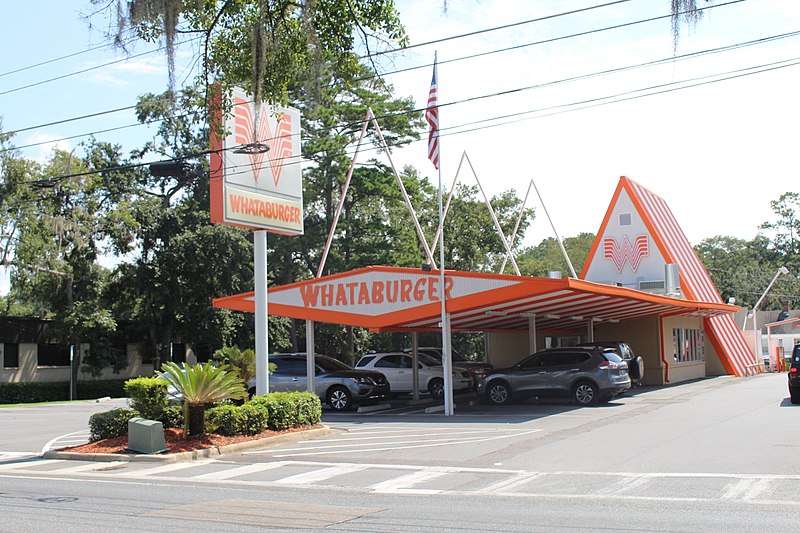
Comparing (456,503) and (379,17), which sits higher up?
(379,17)

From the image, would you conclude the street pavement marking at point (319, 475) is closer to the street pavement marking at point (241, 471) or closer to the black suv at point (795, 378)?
the street pavement marking at point (241, 471)

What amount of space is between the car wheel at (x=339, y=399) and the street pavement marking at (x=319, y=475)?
37.0ft

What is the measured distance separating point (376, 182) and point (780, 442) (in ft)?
98.7

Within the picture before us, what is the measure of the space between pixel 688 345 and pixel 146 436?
96.9ft

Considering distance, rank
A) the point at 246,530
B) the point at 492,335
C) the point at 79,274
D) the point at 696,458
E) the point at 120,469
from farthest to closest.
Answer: the point at 79,274 → the point at 492,335 → the point at 120,469 → the point at 696,458 → the point at 246,530

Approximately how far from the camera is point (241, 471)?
13156 millimetres

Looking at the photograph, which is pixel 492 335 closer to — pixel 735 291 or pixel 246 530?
pixel 246 530

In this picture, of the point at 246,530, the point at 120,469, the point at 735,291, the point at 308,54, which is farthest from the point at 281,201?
the point at 735,291

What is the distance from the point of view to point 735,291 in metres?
80.1

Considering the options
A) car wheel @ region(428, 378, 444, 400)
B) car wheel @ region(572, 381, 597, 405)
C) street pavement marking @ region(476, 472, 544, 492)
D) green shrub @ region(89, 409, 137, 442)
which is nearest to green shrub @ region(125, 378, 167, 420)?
green shrub @ region(89, 409, 137, 442)

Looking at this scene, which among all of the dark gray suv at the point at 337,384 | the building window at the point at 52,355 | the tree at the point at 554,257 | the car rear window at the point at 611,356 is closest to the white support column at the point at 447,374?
the dark gray suv at the point at 337,384

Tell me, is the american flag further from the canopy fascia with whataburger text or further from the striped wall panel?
the striped wall panel

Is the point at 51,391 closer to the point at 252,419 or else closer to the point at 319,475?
the point at 252,419

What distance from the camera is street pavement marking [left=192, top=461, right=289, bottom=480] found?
1257 centimetres
